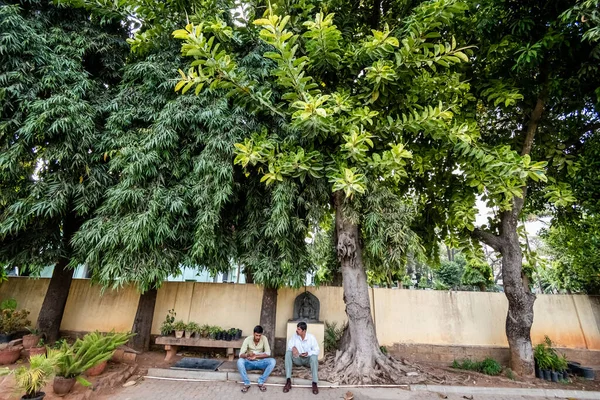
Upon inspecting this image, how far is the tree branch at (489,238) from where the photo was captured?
18.2 feet

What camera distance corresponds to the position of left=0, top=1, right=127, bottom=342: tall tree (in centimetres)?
484

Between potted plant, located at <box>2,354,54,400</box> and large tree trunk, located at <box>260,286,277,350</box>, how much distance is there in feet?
11.3

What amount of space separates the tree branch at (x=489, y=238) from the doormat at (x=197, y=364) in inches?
231

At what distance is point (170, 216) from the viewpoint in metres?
5.10

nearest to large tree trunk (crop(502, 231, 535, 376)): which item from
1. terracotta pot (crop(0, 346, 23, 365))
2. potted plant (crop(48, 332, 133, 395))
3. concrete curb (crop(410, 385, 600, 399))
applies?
concrete curb (crop(410, 385, 600, 399))

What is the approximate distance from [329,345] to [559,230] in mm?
6653

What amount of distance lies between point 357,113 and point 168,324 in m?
5.86

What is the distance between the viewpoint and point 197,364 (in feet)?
17.3

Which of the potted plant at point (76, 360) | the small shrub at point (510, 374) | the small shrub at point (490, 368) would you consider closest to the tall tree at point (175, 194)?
the potted plant at point (76, 360)

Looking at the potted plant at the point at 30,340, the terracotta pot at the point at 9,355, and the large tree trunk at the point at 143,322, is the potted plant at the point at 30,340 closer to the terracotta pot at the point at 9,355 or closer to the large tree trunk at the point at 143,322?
the terracotta pot at the point at 9,355

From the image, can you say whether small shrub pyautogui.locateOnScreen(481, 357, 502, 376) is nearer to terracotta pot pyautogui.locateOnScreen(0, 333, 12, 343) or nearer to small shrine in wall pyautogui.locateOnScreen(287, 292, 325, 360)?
small shrine in wall pyautogui.locateOnScreen(287, 292, 325, 360)

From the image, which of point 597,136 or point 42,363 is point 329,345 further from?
point 597,136

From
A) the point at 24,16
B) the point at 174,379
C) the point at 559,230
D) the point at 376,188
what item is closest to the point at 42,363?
the point at 174,379

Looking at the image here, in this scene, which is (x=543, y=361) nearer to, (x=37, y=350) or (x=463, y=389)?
(x=463, y=389)
